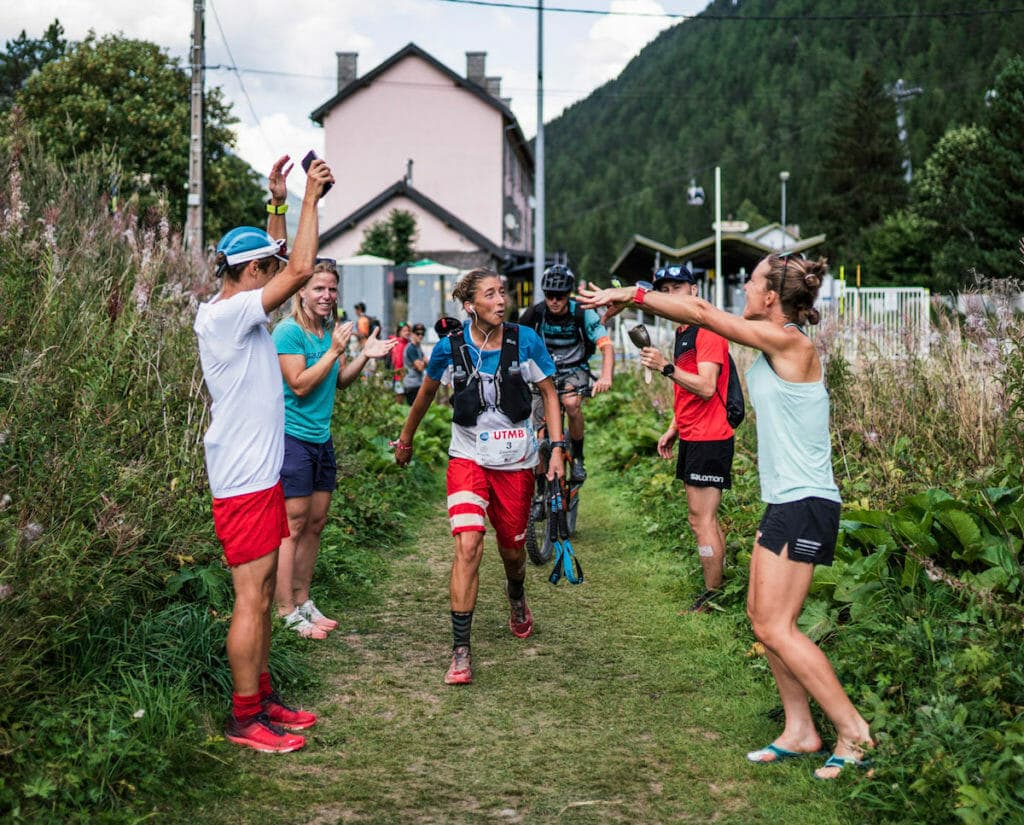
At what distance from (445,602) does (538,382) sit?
2.00 metres

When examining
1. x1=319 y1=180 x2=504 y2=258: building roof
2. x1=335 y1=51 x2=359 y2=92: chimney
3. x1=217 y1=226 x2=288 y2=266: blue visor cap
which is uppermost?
x1=335 y1=51 x2=359 y2=92: chimney

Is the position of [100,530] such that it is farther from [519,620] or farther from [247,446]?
[519,620]

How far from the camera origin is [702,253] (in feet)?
136

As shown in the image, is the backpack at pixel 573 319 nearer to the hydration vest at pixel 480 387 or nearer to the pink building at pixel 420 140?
the hydration vest at pixel 480 387

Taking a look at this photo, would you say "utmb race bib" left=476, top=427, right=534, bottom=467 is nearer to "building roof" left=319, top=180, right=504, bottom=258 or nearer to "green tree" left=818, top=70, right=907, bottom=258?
"building roof" left=319, top=180, right=504, bottom=258

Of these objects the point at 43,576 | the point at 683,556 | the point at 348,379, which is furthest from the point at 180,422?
the point at 683,556

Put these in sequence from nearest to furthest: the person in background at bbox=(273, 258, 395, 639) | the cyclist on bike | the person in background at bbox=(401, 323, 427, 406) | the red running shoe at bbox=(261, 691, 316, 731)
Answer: the red running shoe at bbox=(261, 691, 316, 731) < the person in background at bbox=(273, 258, 395, 639) < the cyclist on bike < the person in background at bbox=(401, 323, 427, 406)

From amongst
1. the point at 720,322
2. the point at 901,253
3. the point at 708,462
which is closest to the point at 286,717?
the point at 720,322

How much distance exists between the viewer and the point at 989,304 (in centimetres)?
744

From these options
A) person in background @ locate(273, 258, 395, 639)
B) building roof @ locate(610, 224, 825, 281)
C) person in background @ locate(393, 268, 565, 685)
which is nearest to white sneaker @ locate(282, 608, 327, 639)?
person in background @ locate(273, 258, 395, 639)

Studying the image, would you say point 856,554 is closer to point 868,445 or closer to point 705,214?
point 868,445

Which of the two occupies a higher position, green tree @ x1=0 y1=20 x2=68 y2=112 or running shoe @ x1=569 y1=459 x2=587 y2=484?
green tree @ x1=0 y1=20 x2=68 y2=112

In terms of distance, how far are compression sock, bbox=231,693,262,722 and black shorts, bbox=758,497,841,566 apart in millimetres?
2176

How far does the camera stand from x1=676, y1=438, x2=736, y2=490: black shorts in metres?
6.64
